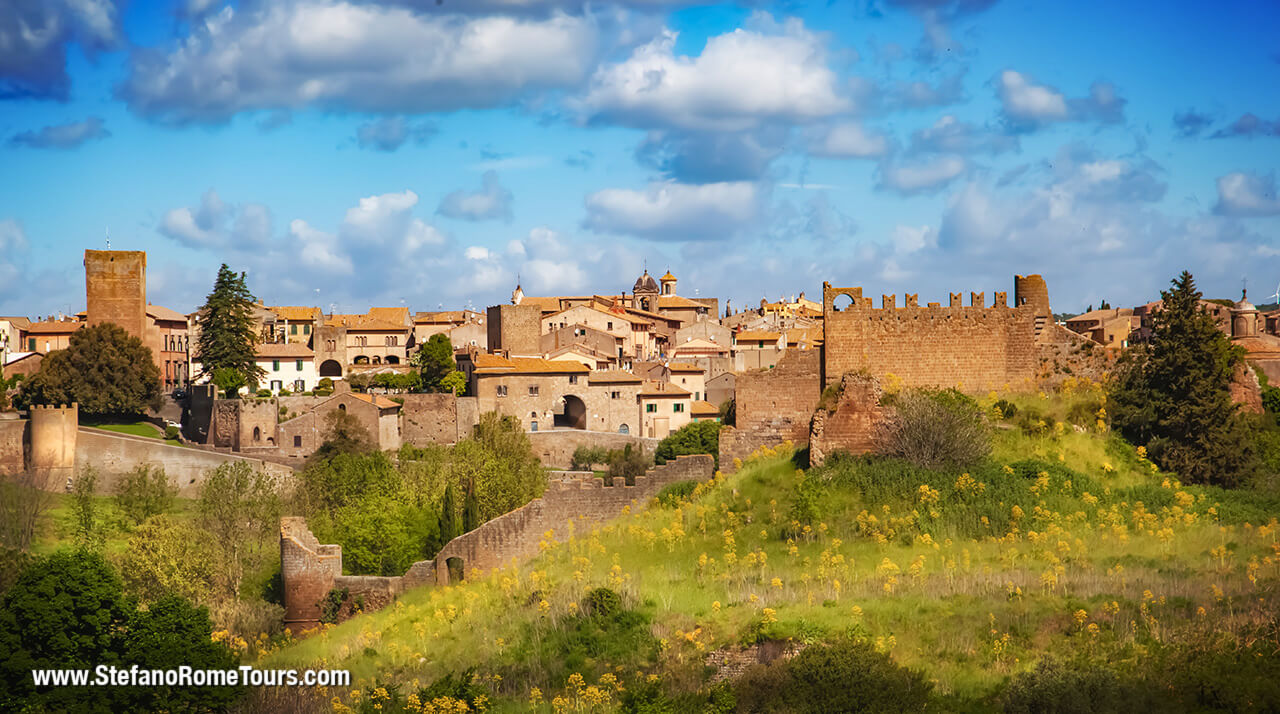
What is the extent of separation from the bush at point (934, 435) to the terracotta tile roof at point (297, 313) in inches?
2528

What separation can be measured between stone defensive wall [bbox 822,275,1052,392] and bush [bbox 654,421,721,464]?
25951 mm

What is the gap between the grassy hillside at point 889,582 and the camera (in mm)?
19250

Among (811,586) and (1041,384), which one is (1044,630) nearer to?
(811,586)

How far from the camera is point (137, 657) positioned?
68.8 feet

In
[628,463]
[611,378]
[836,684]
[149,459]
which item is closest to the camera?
[836,684]

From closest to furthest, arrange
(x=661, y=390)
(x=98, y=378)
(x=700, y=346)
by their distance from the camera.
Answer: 1. (x=98, y=378)
2. (x=661, y=390)
3. (x=700, y=346)

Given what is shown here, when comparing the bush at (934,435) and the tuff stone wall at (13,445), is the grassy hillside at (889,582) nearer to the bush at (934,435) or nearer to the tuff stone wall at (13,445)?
the bush at (934,435)

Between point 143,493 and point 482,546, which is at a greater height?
point 482,546

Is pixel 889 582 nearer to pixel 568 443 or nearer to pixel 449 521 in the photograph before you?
pixel 449 521

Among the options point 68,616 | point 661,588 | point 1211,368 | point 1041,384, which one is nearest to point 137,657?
point 68,616

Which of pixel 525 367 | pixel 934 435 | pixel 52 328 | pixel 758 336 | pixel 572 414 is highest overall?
pixel 52 328

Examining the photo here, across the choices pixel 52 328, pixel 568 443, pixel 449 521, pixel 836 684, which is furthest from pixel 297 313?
pixel 836 684

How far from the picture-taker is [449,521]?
116 ft

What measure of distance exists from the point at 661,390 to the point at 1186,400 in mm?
40328
